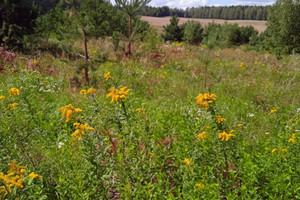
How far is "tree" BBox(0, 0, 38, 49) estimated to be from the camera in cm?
900

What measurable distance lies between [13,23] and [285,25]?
17407 mm

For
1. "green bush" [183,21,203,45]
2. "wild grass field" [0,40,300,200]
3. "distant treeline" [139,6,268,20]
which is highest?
"distant treeline" [139,6,268,20]

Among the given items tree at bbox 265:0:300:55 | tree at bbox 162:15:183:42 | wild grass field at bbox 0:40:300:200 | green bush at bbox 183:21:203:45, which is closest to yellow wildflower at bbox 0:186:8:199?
wild grass field at bbox 0:40:300:200

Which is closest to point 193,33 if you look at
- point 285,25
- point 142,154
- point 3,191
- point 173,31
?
Answer: point 173,31

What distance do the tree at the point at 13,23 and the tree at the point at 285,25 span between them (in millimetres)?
15941

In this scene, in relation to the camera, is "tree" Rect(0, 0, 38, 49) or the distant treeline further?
the distant treeline

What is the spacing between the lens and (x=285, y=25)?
15.4 metres

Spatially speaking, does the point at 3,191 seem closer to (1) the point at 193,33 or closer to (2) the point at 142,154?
(2) the point at 142,154

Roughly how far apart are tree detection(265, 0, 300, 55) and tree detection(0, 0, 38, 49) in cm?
1594

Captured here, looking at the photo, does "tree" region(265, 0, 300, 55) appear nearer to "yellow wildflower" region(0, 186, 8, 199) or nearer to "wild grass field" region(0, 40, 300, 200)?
"wild grass field" region(0, 40, 300, 200)

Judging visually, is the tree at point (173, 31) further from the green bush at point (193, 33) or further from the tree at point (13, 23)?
the tree at point (13, 23)

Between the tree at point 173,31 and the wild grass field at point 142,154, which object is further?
the tree at point 173,31

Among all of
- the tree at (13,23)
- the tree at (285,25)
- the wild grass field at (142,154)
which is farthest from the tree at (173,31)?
the wild grass field at (142,154)

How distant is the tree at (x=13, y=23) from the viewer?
9.00 meters
